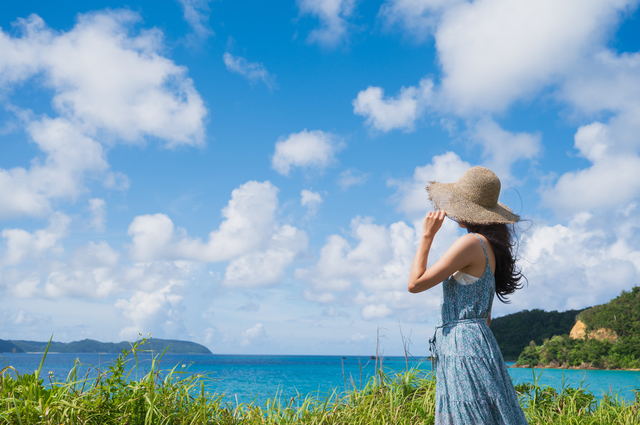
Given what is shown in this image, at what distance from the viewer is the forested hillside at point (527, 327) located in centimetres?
5553

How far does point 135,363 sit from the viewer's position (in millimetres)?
3230

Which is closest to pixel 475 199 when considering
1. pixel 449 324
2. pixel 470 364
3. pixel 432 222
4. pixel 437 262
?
pixel 432 222

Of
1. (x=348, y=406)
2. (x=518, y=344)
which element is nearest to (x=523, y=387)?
(x=348, y=406)

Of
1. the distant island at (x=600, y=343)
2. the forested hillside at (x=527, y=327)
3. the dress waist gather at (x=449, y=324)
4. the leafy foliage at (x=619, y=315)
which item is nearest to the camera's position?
the dress waist gather at (x=449, y=324)

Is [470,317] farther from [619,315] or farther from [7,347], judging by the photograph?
[7,347]

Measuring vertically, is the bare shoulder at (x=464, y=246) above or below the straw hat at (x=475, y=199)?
below

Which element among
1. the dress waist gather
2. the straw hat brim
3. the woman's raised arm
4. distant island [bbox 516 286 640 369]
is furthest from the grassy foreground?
distant island [bbox 516 286 640 369]

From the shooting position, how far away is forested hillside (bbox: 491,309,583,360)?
55531mm

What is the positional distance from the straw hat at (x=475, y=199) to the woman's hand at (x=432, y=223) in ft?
0.72

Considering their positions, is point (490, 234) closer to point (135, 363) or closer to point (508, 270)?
point (508, 270)

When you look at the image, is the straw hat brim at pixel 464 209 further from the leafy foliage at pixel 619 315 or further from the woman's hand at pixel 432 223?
the leafy foliage at pixel 619 315

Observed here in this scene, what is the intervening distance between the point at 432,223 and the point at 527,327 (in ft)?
206

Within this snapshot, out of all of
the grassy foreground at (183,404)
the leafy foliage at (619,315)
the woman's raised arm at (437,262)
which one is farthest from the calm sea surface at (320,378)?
the leafy foliage at (619,315)

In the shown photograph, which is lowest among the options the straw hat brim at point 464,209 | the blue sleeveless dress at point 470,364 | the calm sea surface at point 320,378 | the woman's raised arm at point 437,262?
the calm sea surface at point 320,378
